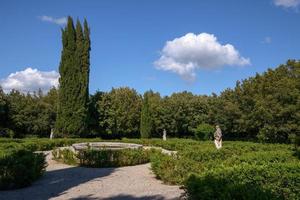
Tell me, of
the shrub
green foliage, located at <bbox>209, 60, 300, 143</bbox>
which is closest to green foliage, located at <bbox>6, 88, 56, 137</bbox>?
green foliage, located at <bbox>209, 60, 300, 143</bbox>

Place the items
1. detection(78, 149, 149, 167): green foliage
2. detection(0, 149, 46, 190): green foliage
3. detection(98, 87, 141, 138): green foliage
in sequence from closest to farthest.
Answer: detection(0, 149, 46, 190): green foliage, detection(78, 149, 149, 167): green foliage, detection(98, 87, 141, 138): green foliage


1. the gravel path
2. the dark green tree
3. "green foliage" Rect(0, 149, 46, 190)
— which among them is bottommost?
the gravel path

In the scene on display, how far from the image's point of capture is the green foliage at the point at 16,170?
11383 mm

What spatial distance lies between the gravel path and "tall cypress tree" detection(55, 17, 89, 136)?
21090 mm

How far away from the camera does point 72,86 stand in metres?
37.0

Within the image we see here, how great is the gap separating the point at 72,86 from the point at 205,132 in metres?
17.1

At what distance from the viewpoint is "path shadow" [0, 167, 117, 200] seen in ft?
34.3

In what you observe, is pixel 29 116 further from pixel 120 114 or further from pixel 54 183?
pixel 54 183

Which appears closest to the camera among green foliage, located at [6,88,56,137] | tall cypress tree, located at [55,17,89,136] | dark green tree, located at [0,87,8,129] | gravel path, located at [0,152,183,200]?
gravel path, located at [0,152,183,200]

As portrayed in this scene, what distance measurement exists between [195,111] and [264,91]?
1629 centimetres

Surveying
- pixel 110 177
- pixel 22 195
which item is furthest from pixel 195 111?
pixel 22 195

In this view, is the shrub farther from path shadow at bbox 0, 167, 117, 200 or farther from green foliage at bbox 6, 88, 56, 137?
green foliage at bbox 6, 88, 56, 137

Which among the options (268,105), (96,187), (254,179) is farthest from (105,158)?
(268,105)

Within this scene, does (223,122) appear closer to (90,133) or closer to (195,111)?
(195,111)
